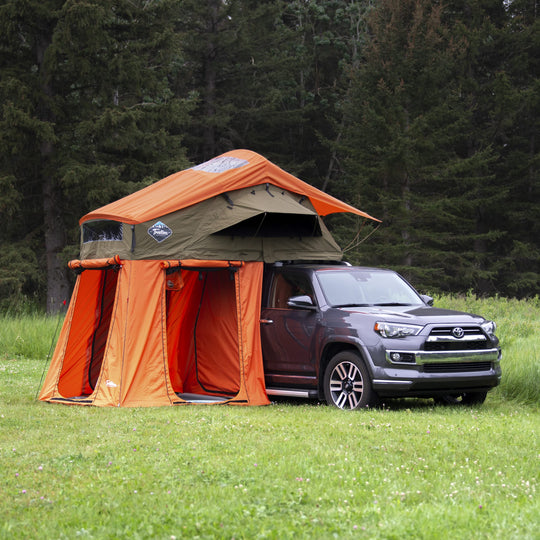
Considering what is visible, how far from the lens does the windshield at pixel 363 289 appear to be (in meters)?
11.1

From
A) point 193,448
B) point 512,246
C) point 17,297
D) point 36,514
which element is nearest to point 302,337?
point 193,448

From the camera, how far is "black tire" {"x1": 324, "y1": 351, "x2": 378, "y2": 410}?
394 inches

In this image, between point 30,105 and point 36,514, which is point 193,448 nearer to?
point 36,514

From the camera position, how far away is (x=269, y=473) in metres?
6.22

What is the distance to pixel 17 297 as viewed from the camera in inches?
1103

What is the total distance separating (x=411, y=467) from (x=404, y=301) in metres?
4.97

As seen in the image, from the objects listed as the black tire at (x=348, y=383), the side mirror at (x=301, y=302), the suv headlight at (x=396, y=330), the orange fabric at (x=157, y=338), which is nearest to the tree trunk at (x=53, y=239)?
the orange fabric at (x=157, y=338)

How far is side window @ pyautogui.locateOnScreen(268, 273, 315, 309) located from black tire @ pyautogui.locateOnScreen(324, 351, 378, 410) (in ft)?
4.43

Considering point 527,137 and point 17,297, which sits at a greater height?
point 527,137

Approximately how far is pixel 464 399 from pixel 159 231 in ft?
15.2

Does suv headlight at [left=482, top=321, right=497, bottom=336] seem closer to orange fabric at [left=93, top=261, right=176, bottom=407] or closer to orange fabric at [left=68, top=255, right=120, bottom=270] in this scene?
orange fabric at [left=93, top=261, right=176, bottom=407]

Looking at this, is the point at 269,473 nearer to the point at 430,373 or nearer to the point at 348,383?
the point at 430,373

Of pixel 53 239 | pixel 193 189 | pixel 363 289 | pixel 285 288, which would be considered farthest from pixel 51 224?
pixel 363 289

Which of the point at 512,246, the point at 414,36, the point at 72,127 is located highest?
the point at 414,36
